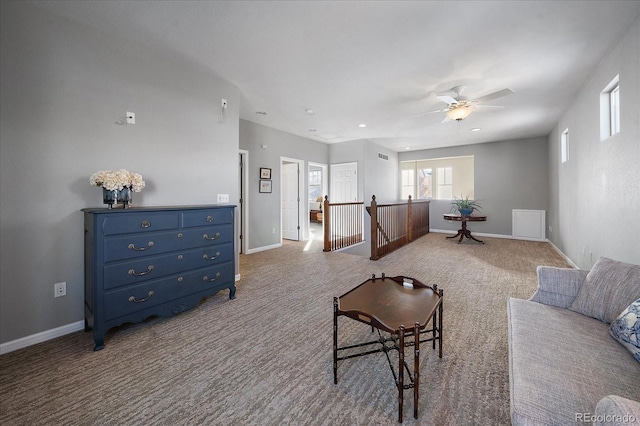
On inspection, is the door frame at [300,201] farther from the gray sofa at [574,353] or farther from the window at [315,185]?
the gray sofa at [574,353]

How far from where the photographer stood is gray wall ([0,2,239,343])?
6.61ft

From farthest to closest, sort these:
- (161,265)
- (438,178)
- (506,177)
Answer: (438,178)
(506,177)
(161,265)

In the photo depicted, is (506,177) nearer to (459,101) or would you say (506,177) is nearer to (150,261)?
(459,101)

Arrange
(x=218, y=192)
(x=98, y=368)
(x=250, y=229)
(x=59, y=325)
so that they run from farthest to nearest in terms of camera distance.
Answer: (x=250, y=229), (x=218, y=192), (x=59, y=325), (x=98, y=368)

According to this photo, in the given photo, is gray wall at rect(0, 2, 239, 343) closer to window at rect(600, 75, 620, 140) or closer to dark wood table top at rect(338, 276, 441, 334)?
dark wood table top at rect(338, 276, 441, 334)

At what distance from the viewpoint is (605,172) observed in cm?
276

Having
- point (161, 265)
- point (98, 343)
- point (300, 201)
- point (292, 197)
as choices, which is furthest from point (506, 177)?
point (98, 343)

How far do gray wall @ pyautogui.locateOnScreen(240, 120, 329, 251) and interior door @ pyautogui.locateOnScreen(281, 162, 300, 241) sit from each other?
491mm

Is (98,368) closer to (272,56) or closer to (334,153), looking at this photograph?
(272,56)

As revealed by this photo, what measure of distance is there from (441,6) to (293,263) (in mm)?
3839

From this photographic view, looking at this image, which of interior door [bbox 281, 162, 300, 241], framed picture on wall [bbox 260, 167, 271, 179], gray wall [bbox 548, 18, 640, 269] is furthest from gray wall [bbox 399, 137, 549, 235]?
framed picture on wall [bbox 260, 167, 271, 179]

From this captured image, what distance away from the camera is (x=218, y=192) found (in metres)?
3.37

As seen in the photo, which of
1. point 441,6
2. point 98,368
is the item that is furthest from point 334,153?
point 98,368

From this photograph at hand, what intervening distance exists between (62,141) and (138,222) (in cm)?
95
